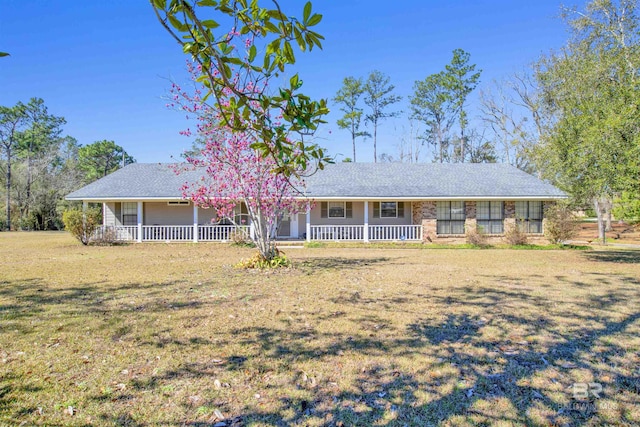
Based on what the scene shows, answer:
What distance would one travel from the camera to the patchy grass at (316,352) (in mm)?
2977

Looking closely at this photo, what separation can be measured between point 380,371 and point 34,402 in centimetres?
292

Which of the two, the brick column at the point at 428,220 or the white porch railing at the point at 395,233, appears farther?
the white porch railing at the point at 395,233

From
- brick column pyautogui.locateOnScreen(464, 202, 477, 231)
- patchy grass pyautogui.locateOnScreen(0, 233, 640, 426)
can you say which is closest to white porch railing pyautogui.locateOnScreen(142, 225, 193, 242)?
patchy grass pyautogui.locateOnScreen(0, 233, 640, 426)

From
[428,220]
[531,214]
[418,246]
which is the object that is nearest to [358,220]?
[428,220]

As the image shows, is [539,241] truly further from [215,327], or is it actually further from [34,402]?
[34,402]

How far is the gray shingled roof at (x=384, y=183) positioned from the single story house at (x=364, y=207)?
5 centimetres

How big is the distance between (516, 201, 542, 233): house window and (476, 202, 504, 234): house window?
3.03 ft

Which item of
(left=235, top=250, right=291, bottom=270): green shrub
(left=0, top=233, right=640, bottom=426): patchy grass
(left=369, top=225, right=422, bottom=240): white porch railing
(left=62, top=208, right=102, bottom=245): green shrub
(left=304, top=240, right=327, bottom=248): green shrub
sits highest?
(left=62, top=208, right=102, bottom=245): green shrub

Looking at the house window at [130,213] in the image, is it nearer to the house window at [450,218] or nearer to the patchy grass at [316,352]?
the patchy grass at [316,352]

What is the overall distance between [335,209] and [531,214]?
998 centimetres

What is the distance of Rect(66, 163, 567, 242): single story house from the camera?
18.9m

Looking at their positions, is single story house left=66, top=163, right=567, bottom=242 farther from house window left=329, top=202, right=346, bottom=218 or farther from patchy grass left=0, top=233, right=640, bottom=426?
patchy grass left=0, top=233, right=640, bottom=426

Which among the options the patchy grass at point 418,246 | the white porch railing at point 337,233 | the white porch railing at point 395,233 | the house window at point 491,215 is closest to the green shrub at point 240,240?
the patchy grass at point 418,246

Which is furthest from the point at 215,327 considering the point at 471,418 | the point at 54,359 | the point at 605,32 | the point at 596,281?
the point at 605,32
